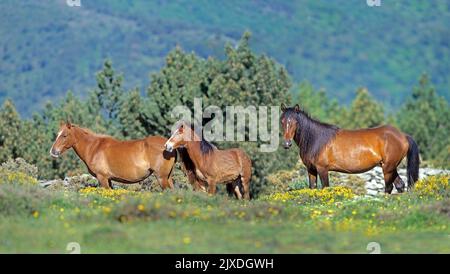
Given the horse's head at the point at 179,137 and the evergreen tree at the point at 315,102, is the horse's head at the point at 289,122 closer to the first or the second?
the horse's head at the point at 179,137

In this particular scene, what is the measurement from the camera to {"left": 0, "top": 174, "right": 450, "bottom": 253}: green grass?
1493 cm

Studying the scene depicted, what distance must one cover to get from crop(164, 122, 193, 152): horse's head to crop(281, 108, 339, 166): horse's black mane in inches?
94.4

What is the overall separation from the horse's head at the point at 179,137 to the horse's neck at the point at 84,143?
215 cm

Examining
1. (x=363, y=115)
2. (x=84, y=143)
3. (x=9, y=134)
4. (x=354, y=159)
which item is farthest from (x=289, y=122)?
(x=363, y=115)

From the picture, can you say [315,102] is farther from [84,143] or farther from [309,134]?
[84,143]

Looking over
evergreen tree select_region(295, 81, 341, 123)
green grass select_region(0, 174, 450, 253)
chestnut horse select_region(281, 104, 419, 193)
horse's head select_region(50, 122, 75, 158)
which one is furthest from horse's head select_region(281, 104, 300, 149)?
evergreen tree select_region(295, 81, 341, 123)

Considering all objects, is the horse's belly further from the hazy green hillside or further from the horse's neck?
the hazy green hillside

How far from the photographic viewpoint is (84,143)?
22.5m

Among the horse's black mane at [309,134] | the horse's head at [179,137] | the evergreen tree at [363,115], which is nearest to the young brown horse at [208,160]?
the horse's head at [179,137]

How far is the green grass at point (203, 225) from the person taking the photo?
14.9 metres

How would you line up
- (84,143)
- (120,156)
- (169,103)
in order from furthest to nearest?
(169,103) < (84,143) < (120,156)

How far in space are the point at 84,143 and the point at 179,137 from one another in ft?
8.20

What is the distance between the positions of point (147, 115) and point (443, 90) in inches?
5251
